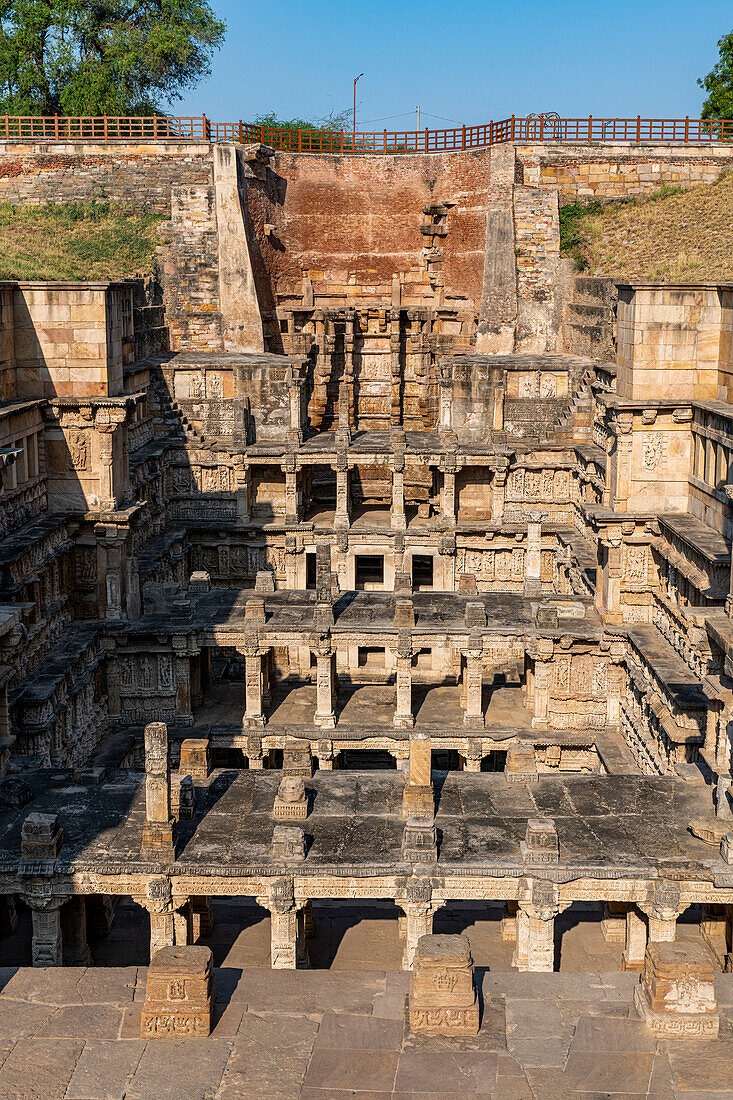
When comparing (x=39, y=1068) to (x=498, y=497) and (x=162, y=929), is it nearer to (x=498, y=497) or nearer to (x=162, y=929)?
(x=162, y=929)

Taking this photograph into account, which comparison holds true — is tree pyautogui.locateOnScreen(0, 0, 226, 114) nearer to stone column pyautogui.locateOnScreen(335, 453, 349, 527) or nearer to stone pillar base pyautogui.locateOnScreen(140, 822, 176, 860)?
stone column pyautogui.locateOnScreen(335, 453, 349, 527)

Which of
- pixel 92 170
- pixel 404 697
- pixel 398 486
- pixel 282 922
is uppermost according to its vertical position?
pixel 92 170

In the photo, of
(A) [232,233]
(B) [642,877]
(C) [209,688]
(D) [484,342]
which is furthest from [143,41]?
(B) [642,877]

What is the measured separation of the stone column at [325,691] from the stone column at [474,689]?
9.52 feet

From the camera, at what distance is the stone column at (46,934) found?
728 inches

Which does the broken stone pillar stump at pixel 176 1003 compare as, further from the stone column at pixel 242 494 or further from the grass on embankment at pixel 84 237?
the grass on embankment at pixel 84 237

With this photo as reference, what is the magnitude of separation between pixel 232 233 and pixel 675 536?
71.4ft

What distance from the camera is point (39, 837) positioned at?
715 inches

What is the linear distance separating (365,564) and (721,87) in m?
23.5

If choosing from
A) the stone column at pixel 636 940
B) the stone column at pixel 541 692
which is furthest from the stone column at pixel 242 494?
the stone column at pixel 636 940

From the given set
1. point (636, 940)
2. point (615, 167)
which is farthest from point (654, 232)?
point (636, 940)

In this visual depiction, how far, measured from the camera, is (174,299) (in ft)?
135

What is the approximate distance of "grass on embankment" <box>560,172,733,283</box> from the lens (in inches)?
1528

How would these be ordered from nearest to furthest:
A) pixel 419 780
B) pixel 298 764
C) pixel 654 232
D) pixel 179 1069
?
pixel 179 1069 < pixel 419 780 < pixel 298 764 < pixel 654 232
